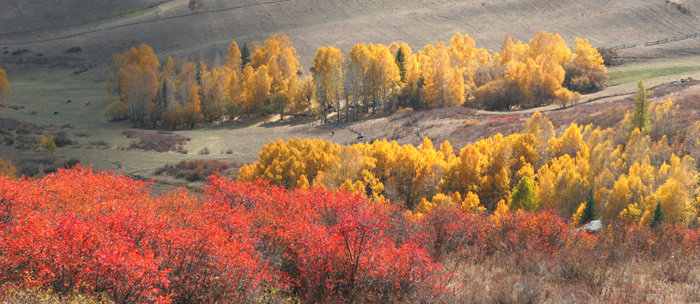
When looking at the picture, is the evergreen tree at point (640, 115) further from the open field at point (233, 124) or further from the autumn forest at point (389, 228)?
the open field at point (233, 124)

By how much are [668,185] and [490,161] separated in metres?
14.0

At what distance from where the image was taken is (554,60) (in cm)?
9612

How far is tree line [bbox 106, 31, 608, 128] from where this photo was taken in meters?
91.1

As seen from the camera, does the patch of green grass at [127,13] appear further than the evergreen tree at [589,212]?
Yes

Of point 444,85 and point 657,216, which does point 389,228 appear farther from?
point 444,85

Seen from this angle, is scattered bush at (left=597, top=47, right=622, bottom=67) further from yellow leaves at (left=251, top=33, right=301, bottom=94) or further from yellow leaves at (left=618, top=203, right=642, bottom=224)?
yellow leaves at (left=618, top=203, right=642, bottom=224)

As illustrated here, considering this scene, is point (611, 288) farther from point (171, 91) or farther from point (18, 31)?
point (18, 31)

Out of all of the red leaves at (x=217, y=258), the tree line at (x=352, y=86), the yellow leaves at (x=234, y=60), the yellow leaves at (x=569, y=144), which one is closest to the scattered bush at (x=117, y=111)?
the tree line at (x=352, y=86)

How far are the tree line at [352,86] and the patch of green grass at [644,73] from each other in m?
4.15

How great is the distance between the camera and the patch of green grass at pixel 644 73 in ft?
331

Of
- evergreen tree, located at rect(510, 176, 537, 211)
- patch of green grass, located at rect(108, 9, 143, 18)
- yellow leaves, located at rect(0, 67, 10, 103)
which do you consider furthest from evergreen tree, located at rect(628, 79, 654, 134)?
patch of green grass, located at rect(108, 9, 143, 18)

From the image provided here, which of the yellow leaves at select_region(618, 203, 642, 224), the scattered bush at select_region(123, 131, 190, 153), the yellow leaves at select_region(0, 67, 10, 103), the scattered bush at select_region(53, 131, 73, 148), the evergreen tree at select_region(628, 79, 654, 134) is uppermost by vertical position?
the yellow leaves at select_region(0, 67, 10, 103)

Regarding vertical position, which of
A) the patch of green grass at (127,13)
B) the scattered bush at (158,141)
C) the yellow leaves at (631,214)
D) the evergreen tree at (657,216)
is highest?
the patch of green grass at (127,13)

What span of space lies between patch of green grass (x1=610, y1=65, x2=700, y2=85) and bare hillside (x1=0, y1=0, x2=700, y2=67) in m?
13.5
